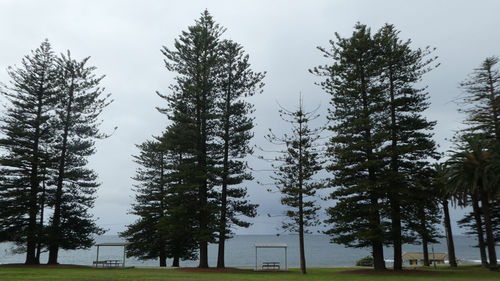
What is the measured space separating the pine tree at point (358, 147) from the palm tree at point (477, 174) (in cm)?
565

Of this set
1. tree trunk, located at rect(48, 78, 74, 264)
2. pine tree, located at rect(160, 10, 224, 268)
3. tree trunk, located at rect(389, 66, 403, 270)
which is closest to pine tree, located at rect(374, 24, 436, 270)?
tree trunk, located at rect(389, 66, 403, 270)

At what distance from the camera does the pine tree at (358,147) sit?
23.8 meters

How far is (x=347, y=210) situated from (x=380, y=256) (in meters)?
3.54

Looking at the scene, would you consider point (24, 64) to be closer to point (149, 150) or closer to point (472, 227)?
point (149, 150)

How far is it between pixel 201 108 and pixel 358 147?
11.8 m

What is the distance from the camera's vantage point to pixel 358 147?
2438 centimetres

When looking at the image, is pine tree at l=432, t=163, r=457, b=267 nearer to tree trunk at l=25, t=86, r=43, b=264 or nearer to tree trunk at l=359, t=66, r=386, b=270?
tree trunk at l=359, t=66, r=386, b=270

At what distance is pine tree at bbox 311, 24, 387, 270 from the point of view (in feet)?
78.0

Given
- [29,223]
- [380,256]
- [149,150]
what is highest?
[149,150]

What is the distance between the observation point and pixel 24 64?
2969 centimetres

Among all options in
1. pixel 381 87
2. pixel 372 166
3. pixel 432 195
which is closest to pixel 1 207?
pixel 372 166

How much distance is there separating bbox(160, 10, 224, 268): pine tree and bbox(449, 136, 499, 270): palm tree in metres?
16.5

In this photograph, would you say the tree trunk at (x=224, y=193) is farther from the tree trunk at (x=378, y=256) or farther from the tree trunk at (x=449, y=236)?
the tree trunk at (x=449, y=236)

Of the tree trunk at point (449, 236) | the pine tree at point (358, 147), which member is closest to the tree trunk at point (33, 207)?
the pine tree at point (358, 147)
